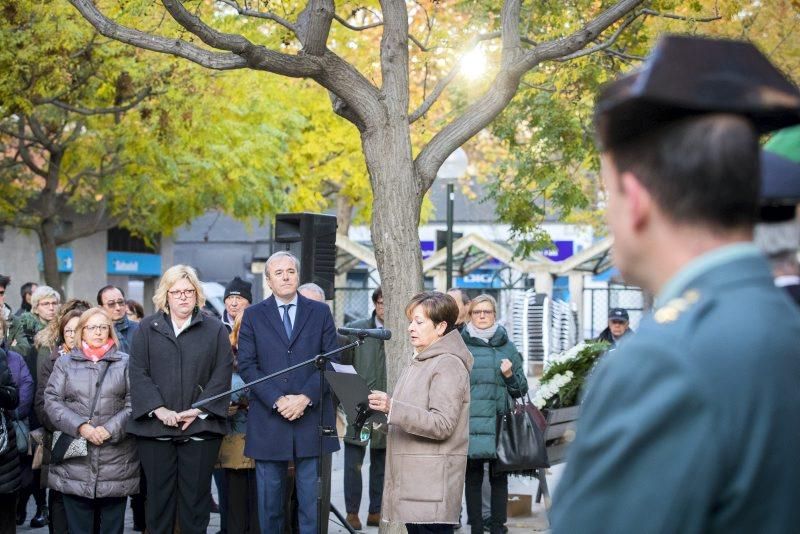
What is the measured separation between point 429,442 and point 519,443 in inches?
113

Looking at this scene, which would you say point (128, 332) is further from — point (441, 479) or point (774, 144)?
point (774, 144)

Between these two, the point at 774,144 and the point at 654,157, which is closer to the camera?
the point at 654,157

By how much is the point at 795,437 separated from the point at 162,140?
21.5m

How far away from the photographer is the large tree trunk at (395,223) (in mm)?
9734

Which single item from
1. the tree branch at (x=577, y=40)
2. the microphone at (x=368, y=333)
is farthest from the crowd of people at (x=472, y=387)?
the tree branch at (x=577, y=40)

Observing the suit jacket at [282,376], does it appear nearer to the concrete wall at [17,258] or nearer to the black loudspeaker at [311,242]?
the black loudspeaker at [311,242]

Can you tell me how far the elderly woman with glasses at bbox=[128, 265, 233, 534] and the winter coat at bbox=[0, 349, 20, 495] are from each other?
3.02ft

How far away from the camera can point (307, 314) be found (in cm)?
954

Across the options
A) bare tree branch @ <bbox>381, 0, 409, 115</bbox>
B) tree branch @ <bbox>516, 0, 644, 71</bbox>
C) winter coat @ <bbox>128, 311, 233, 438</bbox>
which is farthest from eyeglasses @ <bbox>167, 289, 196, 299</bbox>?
tree branch @ <bbox>516, 0, 644, 71</bbox>

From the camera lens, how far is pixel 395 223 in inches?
384

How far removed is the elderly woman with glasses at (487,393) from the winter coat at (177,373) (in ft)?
7.14

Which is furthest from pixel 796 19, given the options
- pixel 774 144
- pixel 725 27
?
pixel 774 144

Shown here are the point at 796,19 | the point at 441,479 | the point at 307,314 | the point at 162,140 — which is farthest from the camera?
the point at 162,140

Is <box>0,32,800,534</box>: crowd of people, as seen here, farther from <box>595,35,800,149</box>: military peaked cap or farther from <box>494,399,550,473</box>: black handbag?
<box>494,399,550,473</box>: black handbag
